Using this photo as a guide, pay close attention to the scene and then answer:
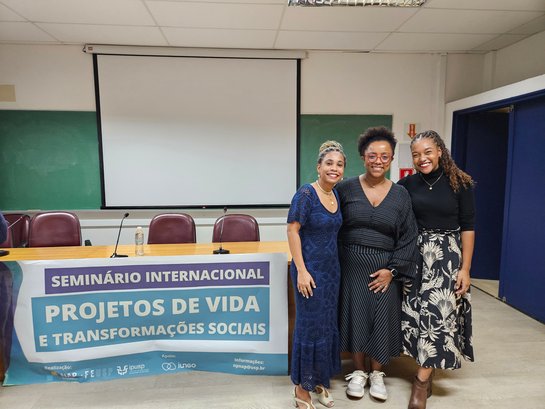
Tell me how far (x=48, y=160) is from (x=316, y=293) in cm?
382

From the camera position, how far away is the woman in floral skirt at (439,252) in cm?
194

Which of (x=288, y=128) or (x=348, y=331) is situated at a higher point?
(x=288, y=128)

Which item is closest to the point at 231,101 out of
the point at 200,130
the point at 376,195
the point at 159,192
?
the point at 200,130

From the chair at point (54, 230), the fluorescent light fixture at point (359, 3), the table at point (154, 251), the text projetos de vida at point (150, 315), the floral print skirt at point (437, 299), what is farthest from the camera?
the chair at point (54, 230)

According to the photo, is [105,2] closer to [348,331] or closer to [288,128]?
[288,128]

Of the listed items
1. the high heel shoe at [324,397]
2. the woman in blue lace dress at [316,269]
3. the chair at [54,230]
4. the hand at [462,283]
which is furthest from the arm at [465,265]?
the chair at [54,230]

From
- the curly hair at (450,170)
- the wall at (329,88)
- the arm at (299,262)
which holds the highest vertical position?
the wall at (329,88)

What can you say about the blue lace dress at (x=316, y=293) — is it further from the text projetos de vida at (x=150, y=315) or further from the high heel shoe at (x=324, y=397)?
the text projetos de vida at (x=150, y=315)

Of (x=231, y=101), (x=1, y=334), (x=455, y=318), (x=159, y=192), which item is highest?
(x=231, y=101)

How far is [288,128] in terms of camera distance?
4.41 meters

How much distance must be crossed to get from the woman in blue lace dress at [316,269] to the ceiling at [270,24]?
1827 mm

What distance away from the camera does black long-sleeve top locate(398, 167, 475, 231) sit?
1946 millimetres

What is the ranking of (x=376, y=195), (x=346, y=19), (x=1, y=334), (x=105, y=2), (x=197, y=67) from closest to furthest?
(x=376, y=195)
(x=1, y=334)
(x=105, y=2)
(x=346, y=19)
(x=197, y=67)

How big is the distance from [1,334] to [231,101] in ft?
10.3
